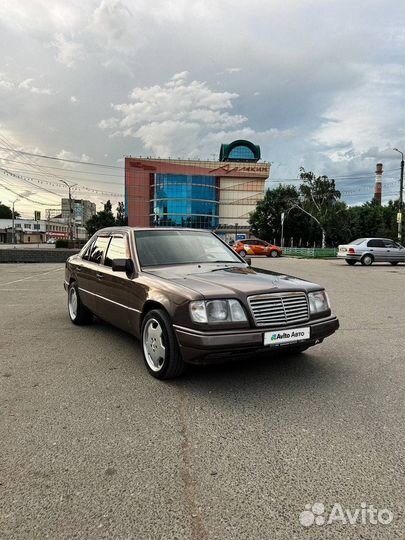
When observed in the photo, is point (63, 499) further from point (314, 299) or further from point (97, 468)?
point (314, 299)

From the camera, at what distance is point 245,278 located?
4262mm

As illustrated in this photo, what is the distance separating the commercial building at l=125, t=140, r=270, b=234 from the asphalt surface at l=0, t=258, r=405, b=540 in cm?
9702

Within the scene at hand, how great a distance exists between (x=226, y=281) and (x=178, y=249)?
4.34ft

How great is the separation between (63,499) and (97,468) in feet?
1.05

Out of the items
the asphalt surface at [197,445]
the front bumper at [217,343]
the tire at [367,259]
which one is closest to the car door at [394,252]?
the tire at [367,259]

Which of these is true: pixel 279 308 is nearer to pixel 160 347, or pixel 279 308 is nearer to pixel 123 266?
pixel 160 347

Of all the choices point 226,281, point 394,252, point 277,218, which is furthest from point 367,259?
point 277,218

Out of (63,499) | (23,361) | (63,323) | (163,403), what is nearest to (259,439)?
(163,403)

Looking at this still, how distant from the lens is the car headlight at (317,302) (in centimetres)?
423

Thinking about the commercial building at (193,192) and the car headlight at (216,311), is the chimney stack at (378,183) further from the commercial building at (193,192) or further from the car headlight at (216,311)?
the car headlight at (216,311)

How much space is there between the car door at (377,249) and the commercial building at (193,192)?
77953mm

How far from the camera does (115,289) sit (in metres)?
5.12

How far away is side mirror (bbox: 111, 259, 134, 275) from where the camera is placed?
4738 mm

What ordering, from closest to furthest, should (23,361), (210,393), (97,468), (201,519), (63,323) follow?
(201,519) → (97,468) → (210,393) → (23,361) → (63,323)
